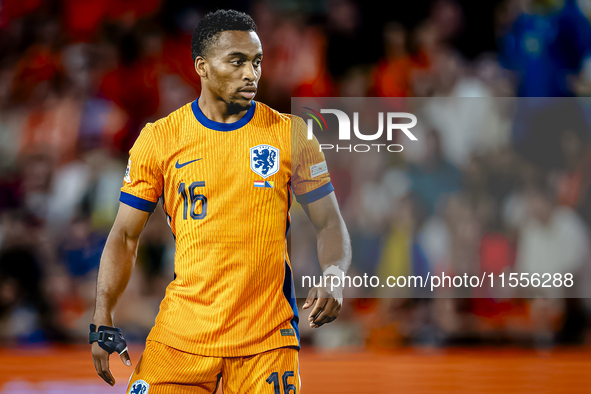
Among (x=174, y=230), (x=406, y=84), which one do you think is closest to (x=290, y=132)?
(x=174, y=230)

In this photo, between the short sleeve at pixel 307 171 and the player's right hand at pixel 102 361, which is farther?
the short sleeve at pixel 307 171

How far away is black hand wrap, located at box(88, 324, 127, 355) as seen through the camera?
2375 millimetres

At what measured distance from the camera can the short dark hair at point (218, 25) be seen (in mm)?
2471

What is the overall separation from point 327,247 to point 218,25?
920 millimetres

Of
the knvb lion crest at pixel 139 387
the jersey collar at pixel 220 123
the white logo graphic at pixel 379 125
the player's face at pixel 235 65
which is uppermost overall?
the white logo graphic at pixel 379 125

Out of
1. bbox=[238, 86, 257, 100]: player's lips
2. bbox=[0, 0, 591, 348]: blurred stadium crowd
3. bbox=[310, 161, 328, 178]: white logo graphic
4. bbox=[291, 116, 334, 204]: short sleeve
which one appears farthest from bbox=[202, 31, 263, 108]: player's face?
bbox=[0, 0, 591, 348]: blurred stadium crowd

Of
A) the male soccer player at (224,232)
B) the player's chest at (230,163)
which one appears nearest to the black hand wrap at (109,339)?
the male soccer player at (224,232)

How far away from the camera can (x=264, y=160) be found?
244 centimetres

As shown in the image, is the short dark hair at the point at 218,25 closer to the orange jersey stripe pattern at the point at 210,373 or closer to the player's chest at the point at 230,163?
the player's chest at the point at 230,163

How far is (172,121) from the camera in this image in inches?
100

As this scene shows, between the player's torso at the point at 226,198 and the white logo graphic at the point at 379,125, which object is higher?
the white logo graphic at the point at 379,125

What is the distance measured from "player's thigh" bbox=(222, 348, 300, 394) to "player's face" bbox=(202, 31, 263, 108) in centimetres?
93

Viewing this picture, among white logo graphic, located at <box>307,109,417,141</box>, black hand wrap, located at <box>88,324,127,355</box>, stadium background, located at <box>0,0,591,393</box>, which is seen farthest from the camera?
stadium background, located at <box>0,0,591,393</box>

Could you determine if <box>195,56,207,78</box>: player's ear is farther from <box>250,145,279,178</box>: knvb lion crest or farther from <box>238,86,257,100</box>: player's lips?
<box>250,145,279,178</box>: knvb lion crest
